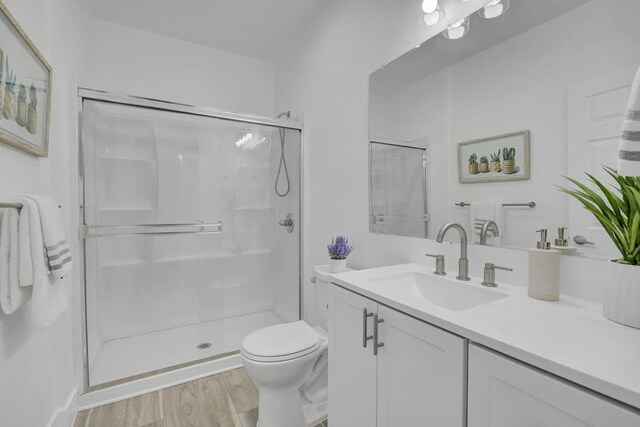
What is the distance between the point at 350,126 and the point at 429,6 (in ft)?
2.38

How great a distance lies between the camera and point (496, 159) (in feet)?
3.59

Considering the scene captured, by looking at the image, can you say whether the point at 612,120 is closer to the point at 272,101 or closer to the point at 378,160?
the point at 378,160

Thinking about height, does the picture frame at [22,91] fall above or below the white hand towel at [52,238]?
above

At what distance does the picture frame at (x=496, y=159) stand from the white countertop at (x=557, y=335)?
43cm

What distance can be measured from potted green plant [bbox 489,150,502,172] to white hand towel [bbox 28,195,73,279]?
170 cm

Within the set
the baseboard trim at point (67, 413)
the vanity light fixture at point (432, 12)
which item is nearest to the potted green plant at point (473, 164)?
the vanity light fixture at point (432, 12)

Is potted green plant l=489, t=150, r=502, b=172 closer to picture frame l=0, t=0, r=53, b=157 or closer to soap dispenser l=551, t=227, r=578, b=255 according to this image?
soap dispenser l=551, t=227, r=578, b=255

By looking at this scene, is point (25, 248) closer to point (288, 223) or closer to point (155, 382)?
point (155, 382)

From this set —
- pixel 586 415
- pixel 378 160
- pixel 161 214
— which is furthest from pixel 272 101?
pixel 586 415

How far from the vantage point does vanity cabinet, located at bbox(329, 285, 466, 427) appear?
73cm

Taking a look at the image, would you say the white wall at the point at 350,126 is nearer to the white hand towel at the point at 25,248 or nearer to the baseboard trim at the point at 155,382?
the baseboard trim at the point at 155,382

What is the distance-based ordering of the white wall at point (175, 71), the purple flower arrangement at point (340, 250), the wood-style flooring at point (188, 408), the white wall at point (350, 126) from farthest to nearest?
the white wall at point (175, 71)
the purple flower arrangement at point (340, 250)
the wood-style flooring at point (188, 408)
the white wall at point (350, 126)

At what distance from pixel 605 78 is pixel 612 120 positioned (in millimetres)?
126

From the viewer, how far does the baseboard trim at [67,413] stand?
4.53 feet
